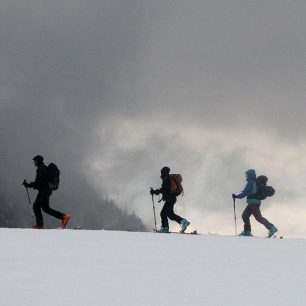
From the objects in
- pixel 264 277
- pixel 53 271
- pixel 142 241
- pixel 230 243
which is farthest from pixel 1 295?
pixel 230 243

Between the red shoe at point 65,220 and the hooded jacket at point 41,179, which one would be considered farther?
the red shoe at point 65,220

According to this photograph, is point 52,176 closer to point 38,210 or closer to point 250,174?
point 38,210

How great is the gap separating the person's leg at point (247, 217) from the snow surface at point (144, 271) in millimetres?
2804

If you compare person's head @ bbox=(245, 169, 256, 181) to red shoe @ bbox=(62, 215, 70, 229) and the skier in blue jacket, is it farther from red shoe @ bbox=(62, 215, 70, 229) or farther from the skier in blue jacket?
red shoe @ bbox=(62, 215, 70, 229)

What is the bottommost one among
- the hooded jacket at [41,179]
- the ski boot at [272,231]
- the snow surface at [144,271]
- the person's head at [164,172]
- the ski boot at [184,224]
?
the snow surface at [144,271]

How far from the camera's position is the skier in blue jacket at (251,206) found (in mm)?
18375

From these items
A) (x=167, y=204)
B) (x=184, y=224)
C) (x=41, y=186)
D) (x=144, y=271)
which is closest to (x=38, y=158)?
(x=41, y=186)

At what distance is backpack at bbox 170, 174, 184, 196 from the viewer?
60.2 feet

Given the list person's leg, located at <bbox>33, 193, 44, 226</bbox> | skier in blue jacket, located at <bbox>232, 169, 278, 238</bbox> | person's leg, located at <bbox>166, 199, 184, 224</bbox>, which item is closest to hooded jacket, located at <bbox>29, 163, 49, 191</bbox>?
person's leg, located at <bbox>33, 193, 44, 226</bbox>

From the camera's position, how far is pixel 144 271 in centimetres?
1048

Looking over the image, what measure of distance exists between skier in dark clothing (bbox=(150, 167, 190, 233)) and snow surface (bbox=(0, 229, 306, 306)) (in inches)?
107

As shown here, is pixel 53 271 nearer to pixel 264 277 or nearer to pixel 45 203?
pixel 264 277

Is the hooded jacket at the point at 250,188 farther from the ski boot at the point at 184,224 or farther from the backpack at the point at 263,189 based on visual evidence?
the ski boot at the point at 184,224

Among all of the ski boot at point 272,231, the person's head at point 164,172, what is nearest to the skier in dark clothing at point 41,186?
the person's head at point 164,172
